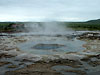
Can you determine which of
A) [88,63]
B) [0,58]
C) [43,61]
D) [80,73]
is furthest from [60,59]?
[0,58]

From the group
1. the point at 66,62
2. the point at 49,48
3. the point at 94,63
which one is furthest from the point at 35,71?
the point at 49,48

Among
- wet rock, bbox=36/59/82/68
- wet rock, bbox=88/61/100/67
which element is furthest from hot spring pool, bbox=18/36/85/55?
wet rock, bbox=88/61/100/67

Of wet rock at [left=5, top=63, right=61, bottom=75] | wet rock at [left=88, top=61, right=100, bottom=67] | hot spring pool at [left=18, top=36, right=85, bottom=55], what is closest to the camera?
wet rock at [left=5, top=63, right=61, bottom=75]

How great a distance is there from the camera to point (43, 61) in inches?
389

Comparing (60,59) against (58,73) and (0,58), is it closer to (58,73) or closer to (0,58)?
(58,73)

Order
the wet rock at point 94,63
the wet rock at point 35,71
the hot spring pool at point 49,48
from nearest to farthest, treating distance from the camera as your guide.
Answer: the wet rock at point 35,71 → the wet rock at point 94,63 → the hot spring pool at point 49,48

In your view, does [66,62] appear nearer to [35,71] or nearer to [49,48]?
[35,71]

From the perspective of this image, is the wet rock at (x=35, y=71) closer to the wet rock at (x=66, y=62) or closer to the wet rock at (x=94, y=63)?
the wet rock at (x=66, y=62)

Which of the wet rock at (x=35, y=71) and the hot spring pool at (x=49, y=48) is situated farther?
the hot spring pool at (x=49, y=48)

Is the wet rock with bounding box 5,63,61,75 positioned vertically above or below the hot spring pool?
below

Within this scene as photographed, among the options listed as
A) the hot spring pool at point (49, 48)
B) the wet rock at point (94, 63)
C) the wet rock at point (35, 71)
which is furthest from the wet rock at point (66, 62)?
the hot spring pool at point (49, 48)

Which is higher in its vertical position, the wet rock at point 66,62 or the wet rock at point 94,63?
the wet rock at point 66,62

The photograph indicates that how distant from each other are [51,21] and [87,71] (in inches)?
1611

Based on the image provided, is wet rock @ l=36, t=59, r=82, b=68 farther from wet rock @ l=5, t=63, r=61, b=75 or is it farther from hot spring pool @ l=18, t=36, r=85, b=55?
hot spring pool @ l=18, t=36, r=85, b=55
